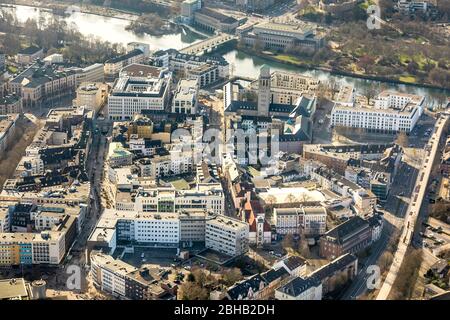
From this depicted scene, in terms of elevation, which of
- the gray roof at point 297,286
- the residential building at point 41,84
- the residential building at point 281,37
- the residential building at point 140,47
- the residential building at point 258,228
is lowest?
the gray roof at point 297,286

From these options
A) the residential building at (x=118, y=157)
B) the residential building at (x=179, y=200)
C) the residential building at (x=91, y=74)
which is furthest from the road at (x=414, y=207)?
the residential building at (x=91, y=74)

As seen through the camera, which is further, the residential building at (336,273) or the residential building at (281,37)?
the residential building at (281,37)

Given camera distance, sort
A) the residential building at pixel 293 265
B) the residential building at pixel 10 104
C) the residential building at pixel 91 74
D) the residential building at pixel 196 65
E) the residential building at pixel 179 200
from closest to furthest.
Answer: the residential building at pixel 293 265 < the residential building at pixel 179 200 < the residential building at pixel 10 104 < the residential building at pixel 91 74 < the residential building at pixel 196 65

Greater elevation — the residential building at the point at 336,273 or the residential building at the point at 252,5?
the residential building at the point at 252,5

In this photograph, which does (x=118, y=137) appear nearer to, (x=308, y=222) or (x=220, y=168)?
(x=220, y=168)

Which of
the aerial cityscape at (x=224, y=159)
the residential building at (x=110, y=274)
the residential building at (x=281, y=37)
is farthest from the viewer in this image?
the residential building at (x=281, y=37)

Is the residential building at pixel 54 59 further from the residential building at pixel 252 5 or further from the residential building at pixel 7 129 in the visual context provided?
the residential building at pixel 252 5
